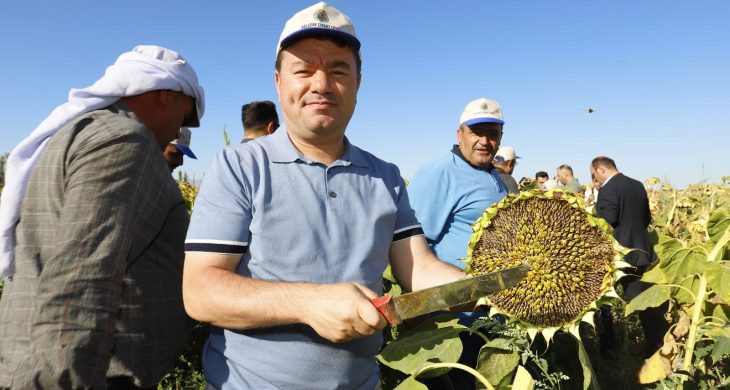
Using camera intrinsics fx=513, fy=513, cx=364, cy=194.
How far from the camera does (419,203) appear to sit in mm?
3043

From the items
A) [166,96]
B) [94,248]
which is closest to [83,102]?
[166,96]

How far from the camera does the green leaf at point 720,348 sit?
70.7 inches

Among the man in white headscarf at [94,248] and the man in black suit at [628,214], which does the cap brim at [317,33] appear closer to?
the man in white headscarf at [94,248]

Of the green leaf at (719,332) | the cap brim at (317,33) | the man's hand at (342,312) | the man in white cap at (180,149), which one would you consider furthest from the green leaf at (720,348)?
the man in white cap at (180,149)

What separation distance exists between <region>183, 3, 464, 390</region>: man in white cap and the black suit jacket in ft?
16.2

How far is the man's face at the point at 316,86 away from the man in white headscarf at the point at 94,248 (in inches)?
18.9

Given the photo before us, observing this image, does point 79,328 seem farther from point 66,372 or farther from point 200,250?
point 200,250

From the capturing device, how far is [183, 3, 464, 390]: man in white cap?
1.33 m

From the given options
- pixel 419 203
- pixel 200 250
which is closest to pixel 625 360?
pixel 419 203

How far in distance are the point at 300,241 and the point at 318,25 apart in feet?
2.18

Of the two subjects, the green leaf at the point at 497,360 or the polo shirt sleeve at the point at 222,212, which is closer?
the polo shirt sleeve at the point at 222,212

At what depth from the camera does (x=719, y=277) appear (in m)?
2.05

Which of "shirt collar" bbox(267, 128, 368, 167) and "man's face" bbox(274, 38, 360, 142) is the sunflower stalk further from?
"man's face" bbox(274, 38, 360, 142)

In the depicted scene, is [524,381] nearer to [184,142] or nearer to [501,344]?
[501,344]
